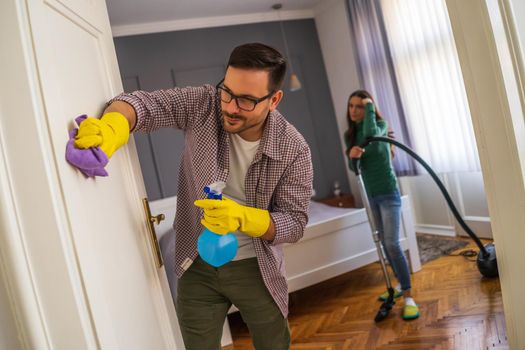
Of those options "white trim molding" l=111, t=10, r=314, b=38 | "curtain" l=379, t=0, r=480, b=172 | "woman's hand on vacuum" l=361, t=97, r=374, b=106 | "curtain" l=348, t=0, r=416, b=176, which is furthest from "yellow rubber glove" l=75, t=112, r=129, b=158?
"white trim molding" l=111, t=10, r=314, b=38

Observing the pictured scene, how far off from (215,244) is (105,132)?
1.41 ft

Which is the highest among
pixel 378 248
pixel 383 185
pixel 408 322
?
pixel 383 185

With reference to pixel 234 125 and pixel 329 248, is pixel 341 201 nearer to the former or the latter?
pixel 329 248

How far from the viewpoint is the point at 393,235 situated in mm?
2811

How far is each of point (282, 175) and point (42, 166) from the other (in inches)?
33.1

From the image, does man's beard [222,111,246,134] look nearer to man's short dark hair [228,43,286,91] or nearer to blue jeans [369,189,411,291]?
man's short dark hair [228,43,286,91]

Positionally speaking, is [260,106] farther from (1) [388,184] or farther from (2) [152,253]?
(1) [388,184]

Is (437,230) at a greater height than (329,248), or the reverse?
(329,248)

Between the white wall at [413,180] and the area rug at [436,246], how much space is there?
0.18 m

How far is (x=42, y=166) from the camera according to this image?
2.23 ft

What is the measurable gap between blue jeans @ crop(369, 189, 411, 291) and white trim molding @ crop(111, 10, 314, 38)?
111 inches

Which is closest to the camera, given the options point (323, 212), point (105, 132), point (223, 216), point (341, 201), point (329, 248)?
point (105, 132)

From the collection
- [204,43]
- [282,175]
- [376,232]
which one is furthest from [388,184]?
[204,43]

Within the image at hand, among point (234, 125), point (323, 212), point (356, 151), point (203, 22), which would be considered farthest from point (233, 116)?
point (203, 22)
